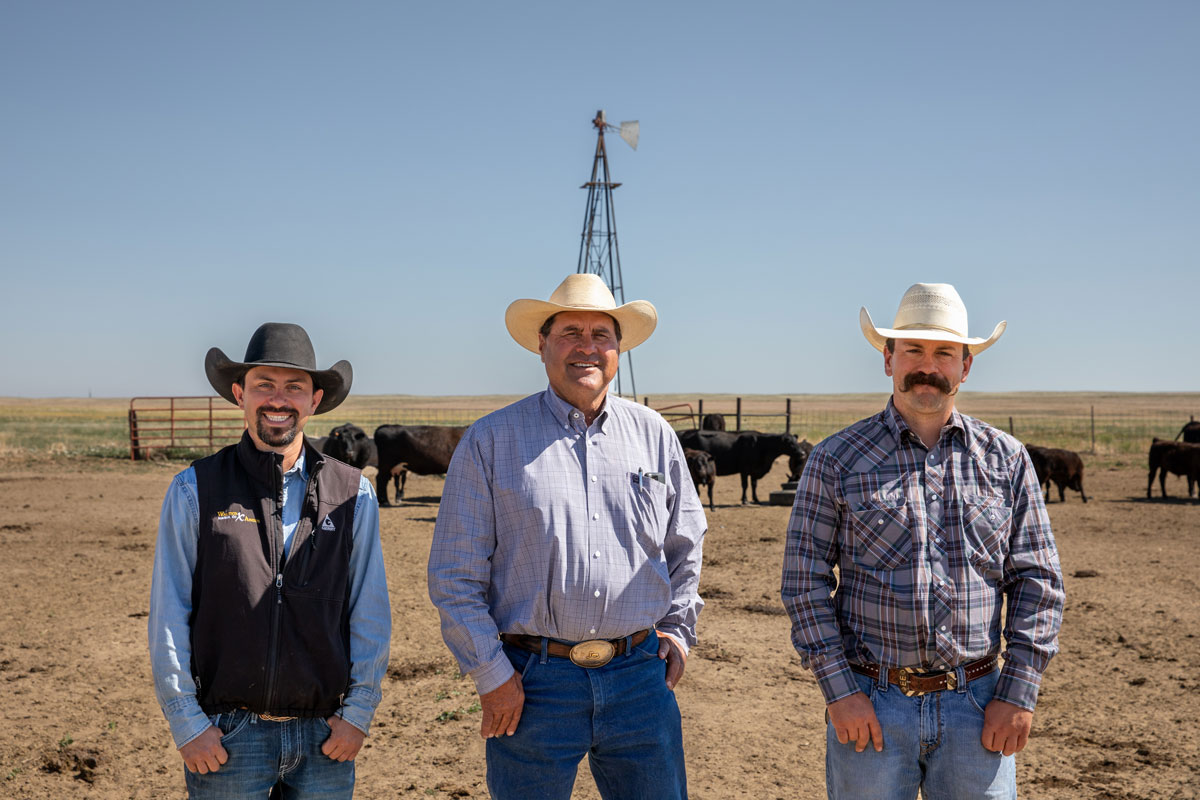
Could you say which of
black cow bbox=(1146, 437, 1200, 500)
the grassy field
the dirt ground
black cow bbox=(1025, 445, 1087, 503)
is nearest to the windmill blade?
the grassy field

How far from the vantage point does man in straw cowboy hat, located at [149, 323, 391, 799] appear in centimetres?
267

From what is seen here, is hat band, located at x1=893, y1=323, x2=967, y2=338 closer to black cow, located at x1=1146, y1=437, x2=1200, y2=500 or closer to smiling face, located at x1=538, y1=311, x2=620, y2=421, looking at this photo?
smiling face, located at x1=538, y1=311, x2=620, y2=421

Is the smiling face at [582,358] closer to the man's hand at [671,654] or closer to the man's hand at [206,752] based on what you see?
the man's hand at [671,654]

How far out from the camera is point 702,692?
6324 millimetres

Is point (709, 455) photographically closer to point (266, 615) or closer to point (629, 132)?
point (629, 132)

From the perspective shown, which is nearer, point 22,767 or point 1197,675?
point 22,767

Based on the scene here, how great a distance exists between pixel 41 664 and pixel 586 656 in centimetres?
562

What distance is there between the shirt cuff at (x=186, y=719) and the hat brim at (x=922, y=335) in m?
2.44

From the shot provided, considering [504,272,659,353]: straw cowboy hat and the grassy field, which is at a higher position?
[504,272,659,353]: straw cowboy hat

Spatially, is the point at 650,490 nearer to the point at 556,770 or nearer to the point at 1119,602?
the point at 556,770

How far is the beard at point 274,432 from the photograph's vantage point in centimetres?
288

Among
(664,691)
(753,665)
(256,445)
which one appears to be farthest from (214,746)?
(753,665)

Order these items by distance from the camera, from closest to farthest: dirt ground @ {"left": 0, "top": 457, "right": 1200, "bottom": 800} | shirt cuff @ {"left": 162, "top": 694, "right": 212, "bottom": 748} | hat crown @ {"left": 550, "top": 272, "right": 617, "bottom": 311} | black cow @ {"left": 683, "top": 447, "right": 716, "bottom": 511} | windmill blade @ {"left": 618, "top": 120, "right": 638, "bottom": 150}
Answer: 1. shirt cuff @ {"left": 162, "top": 694, "right": 212, "bottom": 748}
2. hat crown @ {"left": 550, "top": 272, "right": 617, "bottom": 311}
3. dirt ground @ {"left": 0, "top": 457, "right": 1200, "bottom": 800}
4. black cow @ {"left": 683, "top": 447, "right": 716, "bottom": 511}
5. windmill blade @ {"left": 618, "top": 120, "right": 638, "bottom": 150}

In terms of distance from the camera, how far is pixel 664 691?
119 inches
